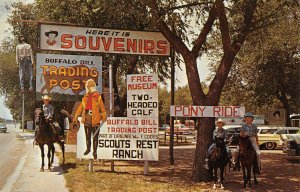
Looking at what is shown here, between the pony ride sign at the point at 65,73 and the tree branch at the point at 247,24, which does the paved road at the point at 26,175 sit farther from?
the tree branch at the point at 247,24

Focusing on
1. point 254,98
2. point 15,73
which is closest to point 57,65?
point 15,73

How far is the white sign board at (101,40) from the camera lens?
48.4 feet

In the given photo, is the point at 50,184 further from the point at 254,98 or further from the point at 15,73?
the point at 254,98

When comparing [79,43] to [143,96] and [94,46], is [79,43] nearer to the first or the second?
[94,46]

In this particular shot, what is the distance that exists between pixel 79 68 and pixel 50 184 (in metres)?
4.70

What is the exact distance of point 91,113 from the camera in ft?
49.8

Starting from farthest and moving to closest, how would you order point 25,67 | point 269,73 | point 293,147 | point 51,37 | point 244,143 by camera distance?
point 269,73 < point 293,147 < point 51,37 < point 25,67 < point 244,143

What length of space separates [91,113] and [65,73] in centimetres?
176

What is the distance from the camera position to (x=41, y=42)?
48.0 feet

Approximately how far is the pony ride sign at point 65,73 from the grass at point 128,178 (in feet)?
9.91

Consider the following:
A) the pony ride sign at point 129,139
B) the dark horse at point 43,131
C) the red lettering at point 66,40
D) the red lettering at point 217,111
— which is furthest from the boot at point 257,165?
the red lettering at point 66,40

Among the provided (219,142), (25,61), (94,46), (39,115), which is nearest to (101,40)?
(94,46)

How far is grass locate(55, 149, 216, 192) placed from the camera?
40.3ft

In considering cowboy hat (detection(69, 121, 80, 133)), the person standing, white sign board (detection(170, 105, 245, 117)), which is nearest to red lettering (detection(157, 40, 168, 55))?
white sign board (detection(170, 105, 245, 117))
